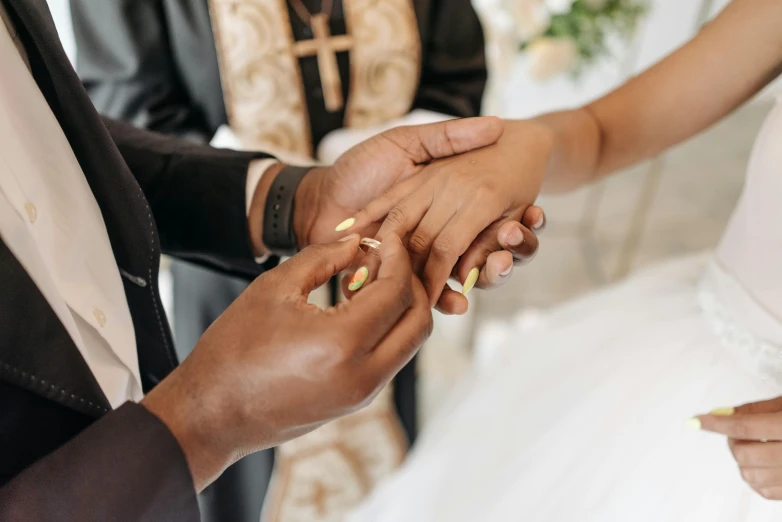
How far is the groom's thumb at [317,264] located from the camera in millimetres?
494

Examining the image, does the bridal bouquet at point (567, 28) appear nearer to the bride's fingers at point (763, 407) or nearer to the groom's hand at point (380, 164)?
the groom's hand at point (380, 164)

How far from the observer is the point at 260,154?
823 mm

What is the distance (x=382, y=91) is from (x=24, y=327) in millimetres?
907

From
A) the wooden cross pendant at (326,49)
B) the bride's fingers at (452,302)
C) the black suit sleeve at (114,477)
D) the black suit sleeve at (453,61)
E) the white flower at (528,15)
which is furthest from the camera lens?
the white flower at (528,15)

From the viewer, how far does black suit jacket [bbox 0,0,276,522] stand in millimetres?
420

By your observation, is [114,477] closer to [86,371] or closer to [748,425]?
[86,371]

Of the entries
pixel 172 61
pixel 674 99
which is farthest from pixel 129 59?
pixel 674 99

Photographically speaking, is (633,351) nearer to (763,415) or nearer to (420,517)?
(763,415)

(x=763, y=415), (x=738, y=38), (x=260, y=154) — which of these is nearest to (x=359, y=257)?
(x=260, y=154)

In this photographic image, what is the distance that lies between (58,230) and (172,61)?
2.22 feet

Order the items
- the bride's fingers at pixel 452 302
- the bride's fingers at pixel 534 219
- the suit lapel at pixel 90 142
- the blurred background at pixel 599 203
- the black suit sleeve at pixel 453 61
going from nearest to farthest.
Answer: the suit lapel at pixel 90 142, the bride's fingers at pixel 452 302, the bride's fingers at pixel 534 219, the black suit sleeve at pixel 453 61, the blurred background at pixel 599 203

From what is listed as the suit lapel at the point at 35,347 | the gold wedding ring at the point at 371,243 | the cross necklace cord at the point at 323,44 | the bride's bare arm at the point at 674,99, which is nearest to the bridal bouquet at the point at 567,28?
the cross necklace cord at the point at 323,44

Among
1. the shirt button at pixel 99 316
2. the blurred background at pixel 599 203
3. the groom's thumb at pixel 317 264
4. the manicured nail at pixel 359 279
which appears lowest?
the blurred background at pixel 599 203

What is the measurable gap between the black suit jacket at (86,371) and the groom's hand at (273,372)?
0.08 feet
